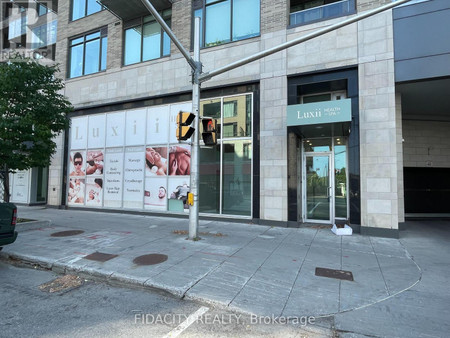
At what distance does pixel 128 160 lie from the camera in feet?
43.4

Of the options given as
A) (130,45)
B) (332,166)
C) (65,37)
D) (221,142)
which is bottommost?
(332,166)

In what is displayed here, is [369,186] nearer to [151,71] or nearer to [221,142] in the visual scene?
[221,142]

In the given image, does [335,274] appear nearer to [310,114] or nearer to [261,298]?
[261,298]

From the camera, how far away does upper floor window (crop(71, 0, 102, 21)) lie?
14.9 m

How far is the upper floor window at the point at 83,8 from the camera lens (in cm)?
1488

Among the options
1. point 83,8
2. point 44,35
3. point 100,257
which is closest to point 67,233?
point 100,257

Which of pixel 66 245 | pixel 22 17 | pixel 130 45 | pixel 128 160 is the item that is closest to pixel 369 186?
pixel 66 245

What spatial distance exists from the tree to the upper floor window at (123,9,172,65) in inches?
187

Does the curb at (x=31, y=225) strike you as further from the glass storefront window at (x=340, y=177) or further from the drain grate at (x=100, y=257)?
the glass storefront window at (x=340, y=177)

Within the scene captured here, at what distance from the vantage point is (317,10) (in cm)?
996

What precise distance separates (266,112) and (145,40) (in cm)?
760

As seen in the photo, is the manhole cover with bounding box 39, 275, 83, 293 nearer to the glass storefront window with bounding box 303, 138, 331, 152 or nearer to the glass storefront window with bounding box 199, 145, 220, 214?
the glass storefront window with bounding box 199, 145, 220, 214

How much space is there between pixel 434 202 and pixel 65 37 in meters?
21.6

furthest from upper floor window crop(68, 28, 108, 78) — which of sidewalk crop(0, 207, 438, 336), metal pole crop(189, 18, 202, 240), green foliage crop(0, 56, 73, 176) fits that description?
sidewalk crop(0, 207, 438, 336)
